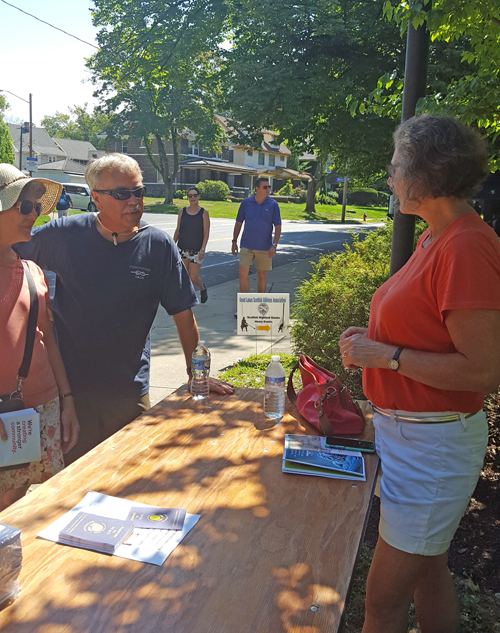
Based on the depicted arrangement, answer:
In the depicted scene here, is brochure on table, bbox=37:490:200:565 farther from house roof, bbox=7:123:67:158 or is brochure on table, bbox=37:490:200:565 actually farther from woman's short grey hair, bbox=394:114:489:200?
house roof, bbox=7:123:67:158

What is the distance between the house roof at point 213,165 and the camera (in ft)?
198

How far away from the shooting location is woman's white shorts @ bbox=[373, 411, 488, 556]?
2.07 metres

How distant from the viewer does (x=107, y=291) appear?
10.2 ft

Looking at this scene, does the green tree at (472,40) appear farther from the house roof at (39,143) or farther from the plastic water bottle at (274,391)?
the house roof at (39,143)

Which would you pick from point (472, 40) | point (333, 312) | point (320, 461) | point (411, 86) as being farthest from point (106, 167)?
point (472, 40)

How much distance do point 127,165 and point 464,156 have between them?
1852 mm

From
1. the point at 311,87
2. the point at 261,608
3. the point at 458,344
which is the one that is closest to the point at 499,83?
the point at 458,344

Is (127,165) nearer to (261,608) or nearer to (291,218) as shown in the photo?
(261,608)

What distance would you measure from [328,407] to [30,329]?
58.1 inches

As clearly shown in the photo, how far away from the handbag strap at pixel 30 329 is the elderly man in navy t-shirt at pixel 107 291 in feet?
1.29

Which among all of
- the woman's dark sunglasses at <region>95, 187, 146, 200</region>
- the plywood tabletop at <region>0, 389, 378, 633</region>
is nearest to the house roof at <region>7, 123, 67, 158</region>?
the woman's dark sunglasses at <region>95, 187, 146, 200</region>

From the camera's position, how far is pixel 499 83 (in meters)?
4.39

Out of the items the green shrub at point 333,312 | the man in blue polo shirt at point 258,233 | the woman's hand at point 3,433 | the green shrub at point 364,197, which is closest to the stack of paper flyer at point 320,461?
the woman's hand at point 3,433

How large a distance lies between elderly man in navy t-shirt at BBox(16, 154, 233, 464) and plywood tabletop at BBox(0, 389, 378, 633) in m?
0.45
